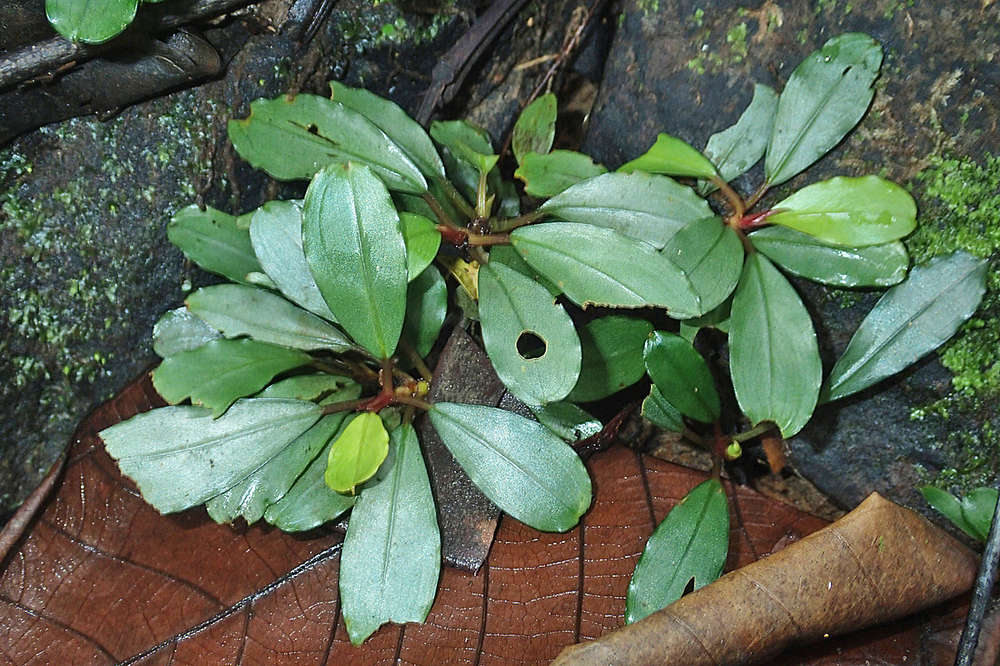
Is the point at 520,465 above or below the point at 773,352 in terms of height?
below

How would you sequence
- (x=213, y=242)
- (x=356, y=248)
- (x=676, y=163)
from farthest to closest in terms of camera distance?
(x=213, y=242)
(x=676, y=163)
(x=356, y=248)

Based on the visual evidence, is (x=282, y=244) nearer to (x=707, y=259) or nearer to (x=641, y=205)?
(x=641, y=205)

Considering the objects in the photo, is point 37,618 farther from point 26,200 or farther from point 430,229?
point 430,229

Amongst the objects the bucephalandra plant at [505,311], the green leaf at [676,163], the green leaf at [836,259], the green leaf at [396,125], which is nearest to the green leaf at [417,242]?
the bucephalandra plant at [505,311]

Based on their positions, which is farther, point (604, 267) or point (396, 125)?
point (396, 125)

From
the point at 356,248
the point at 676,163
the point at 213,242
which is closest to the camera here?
the point at 356,248

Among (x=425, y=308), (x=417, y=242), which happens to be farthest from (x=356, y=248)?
(x=425, y=308)

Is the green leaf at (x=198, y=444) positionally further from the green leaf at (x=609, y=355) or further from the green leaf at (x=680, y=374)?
the green leaf at (x=680, y=374)
